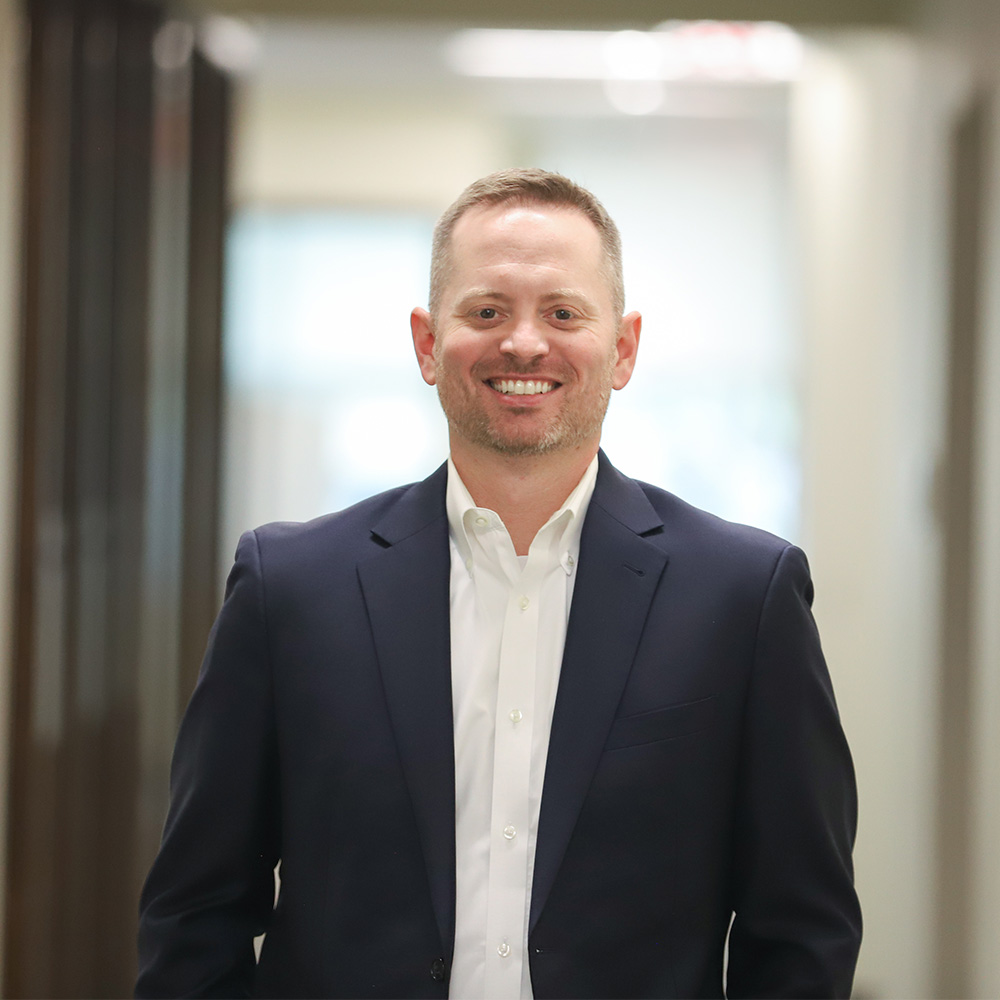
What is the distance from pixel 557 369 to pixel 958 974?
189cm

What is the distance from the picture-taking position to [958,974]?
2.31m

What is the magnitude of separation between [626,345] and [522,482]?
0.74 ft

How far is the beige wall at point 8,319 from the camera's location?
7.80 ft

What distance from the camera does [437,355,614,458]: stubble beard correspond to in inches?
46.0

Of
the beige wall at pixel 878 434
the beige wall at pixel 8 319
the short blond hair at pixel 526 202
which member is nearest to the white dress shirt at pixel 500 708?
the short blond hair at pixel 526 202

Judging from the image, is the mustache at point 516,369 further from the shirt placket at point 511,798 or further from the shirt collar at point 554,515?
A: the shirt placket at point 511,798

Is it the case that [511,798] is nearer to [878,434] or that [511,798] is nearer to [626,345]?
[626,345]

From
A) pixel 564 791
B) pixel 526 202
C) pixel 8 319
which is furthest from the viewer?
pixel 8 319

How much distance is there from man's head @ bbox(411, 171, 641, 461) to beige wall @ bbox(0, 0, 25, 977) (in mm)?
1583

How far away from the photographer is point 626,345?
1.29 m

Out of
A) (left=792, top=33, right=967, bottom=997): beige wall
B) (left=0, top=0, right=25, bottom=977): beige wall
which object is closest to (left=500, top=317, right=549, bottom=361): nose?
(left=792, top=33, right=967, bottom=997): beige wall

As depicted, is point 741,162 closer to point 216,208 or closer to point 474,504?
point 216,208

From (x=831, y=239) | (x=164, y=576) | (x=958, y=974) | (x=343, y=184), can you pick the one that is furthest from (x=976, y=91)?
(x=164, y=576)

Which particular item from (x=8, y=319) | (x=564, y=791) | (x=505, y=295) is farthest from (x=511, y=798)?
(x=8, y=319)
